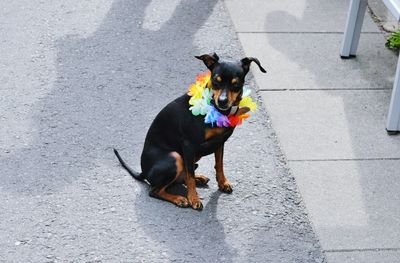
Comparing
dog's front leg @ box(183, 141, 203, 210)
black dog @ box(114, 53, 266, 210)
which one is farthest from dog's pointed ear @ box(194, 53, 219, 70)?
dog's front leg @ box(183, 141, 203, 210)

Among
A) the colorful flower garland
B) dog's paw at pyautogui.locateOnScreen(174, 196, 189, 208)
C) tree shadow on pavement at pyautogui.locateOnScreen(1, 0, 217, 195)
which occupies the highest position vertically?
the colorful flower garland

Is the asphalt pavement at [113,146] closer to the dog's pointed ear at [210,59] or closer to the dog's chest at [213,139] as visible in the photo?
the dog's chest at [213,139]

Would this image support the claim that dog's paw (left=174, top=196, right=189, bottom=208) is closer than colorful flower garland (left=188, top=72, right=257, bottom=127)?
No

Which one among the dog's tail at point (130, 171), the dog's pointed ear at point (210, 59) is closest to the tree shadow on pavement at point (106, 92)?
→ the dog's tail at point (130, 171)

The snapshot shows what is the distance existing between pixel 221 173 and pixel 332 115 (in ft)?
5.10

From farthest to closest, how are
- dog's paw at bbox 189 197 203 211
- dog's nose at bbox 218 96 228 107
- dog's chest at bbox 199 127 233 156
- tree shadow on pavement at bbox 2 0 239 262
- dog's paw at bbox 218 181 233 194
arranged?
dog's paw at bbox 218 181 233 194 → dog's paw at bbox 189 197 203 211 → tree shadow on pavement at bbox 2 0 239 262 → dog's chest at bbox 199 127 233 156 → dog's nose at bbox 218 96 228 107

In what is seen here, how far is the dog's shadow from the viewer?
534 centimetres

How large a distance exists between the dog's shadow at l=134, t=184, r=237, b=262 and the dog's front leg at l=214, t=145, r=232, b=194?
62 millimetres

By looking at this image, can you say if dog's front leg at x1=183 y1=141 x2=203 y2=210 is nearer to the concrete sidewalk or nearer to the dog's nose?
the dog's nose

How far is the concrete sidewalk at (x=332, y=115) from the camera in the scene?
5703 mm

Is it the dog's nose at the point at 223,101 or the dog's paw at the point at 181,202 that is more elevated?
the dog's nose at the point at 223,101

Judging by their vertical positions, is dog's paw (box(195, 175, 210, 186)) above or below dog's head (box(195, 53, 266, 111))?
below

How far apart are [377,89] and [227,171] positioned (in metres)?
1.97

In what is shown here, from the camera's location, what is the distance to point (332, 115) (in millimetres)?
6980
